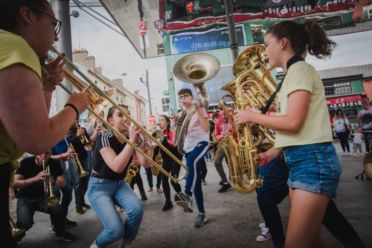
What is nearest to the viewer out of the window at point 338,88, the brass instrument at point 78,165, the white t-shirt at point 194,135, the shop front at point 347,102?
the white t-shirt at point 194,135

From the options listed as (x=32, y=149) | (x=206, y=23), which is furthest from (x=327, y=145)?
(x=206, y=23)

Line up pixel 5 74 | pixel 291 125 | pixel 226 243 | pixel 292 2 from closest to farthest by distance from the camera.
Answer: pixel 5 74, pixel 291 125, pixel 226 243, pixel 292 2

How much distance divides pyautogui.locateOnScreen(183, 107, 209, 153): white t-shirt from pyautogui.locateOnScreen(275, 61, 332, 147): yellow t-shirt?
8.76 feet

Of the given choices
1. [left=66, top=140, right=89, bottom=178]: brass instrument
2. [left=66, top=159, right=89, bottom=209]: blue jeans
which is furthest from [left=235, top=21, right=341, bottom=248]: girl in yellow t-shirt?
[left=66, top=159, right=89, bottom=209]: blue jeans

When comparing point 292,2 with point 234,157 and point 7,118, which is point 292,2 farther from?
point 7,118

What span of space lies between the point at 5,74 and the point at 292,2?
21356 mm

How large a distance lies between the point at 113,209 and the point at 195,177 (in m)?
1.74

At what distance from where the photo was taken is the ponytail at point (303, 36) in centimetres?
199

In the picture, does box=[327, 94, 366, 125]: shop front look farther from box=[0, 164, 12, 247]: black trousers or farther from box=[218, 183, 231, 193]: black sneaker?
box=[0, 164, 12, 247]: black trousers

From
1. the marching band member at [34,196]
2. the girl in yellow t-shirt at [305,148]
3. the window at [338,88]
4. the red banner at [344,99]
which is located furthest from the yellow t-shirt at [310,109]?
the window at [338,88]

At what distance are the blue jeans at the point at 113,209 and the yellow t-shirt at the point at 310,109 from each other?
1.72 meters

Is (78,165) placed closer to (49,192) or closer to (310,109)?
(49,192)

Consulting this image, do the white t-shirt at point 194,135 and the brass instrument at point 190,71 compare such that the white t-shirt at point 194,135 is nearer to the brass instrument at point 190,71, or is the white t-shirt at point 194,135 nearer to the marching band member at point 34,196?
the brass instrument at point 190,71

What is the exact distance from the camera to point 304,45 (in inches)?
79.1
